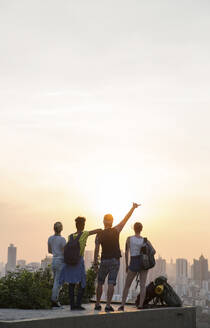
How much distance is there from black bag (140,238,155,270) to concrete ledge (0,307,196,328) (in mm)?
961

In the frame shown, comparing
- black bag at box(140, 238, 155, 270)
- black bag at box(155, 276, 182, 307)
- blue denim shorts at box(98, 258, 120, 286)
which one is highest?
black bag at box(140, 238, 155, 270)

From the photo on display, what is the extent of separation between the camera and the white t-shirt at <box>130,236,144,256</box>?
11367 millimetres

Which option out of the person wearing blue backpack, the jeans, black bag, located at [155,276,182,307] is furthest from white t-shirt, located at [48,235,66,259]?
black bag, located at [155,276,182,307]

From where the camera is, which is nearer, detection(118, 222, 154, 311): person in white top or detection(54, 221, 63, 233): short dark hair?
detection(54, 221, 63, 233): short dark hair

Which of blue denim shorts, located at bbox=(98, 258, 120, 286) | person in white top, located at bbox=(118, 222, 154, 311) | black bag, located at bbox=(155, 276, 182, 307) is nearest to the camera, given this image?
blue denim shorts, located at bbox=(98, 258, 120, 286)

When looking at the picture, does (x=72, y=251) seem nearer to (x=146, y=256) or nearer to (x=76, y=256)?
(x=76, y=256)

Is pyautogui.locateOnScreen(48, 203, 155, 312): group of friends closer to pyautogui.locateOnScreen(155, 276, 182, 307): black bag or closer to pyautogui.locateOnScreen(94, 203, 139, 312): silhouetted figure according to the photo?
pyautogui.locateOnScreen(94, 203, 139, 312): silhouetted figure

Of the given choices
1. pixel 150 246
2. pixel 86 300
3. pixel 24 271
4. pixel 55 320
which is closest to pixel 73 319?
pixel 55 320

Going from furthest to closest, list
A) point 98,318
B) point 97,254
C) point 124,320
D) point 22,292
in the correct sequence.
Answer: point 22,292 < point 97,254 < point 124,320 < point 98,318

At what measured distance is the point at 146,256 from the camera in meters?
11.3

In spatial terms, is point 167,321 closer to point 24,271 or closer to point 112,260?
point 112,260

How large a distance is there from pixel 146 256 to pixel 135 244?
0.36 meters

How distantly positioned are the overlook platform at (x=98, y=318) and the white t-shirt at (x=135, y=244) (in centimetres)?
128

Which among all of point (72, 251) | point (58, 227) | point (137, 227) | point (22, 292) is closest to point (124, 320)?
point (72, 251)
